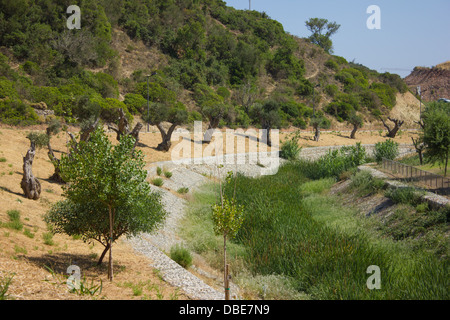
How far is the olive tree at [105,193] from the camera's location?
10391 mm

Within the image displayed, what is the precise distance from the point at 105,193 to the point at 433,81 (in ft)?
464

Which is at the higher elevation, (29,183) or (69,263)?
(29,183)

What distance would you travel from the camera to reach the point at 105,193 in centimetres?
1038

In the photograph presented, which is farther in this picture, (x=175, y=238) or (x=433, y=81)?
(x=433, y=81)

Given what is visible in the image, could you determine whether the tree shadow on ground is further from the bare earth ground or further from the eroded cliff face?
the eroded cliff face

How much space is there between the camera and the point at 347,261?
13273 millimetres

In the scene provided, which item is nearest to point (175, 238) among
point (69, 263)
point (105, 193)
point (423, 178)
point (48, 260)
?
point (69, 263)

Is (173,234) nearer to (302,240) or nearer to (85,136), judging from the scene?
Result: (302,240)

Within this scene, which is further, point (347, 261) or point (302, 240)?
point (302, 240)

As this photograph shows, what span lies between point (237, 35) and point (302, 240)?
76880 millimetres

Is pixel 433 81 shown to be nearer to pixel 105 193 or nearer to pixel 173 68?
pixel 173 68

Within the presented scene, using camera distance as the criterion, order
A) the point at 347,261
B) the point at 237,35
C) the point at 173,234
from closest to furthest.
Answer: the point at 347,261
the point at 173,234
the point at 237,35

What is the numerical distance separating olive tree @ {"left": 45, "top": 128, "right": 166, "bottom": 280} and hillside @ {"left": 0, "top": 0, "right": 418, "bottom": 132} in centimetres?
2397
